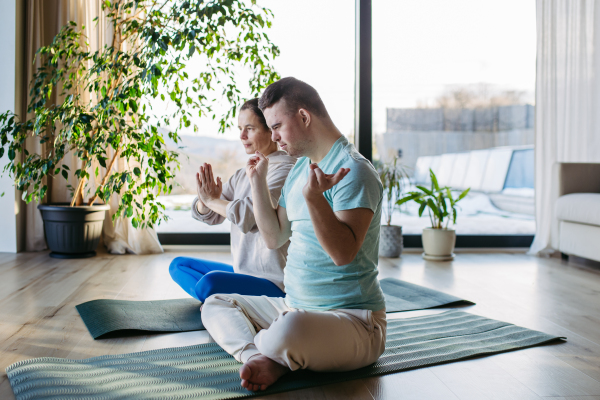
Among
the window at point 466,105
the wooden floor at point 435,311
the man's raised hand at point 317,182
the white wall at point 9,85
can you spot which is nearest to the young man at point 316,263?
the man's raised hand at point 317,182

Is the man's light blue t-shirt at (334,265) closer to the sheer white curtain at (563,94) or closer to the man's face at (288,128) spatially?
the man's face at (288,128)

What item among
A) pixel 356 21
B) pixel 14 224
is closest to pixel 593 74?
pixel 356 21

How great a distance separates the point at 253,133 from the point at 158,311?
2.87ft

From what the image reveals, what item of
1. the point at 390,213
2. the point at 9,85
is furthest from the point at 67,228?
the point at 390,213

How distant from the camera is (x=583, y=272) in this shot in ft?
11.2

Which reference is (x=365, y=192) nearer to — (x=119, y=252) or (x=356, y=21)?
(x=119, y=252)

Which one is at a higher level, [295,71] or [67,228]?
[295,71]

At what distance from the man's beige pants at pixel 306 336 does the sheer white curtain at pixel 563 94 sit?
10.3ft

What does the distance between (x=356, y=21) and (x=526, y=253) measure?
237 cm

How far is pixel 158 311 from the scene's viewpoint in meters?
2.27

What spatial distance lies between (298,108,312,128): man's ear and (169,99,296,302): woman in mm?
522

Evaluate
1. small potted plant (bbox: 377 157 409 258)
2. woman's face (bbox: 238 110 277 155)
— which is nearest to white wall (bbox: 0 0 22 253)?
woman's face (bbox: 238 110 277 155)

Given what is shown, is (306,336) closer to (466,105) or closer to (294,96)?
(294,96)

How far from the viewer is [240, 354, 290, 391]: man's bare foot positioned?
1413 millimetres
